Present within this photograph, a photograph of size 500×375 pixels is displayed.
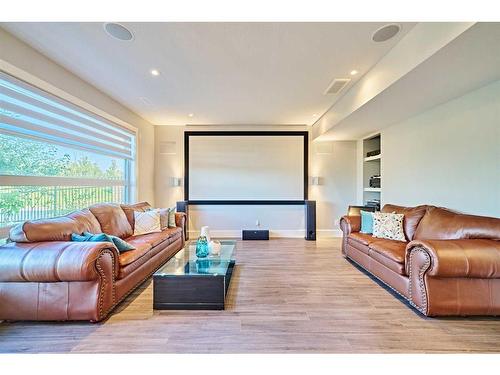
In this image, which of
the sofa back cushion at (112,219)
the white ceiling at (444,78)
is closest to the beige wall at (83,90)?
the sofa back cushion at (112,219)

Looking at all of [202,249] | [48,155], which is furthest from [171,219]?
[48,155]

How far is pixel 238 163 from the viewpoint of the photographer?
6352mm

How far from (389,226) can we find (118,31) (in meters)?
4.08

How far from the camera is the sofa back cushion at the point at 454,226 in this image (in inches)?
102

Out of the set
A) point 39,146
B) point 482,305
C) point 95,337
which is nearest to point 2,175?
point 39,146

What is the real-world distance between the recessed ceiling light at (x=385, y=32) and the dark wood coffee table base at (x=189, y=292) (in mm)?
2810

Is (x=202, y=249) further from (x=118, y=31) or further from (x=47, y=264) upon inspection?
(x=118, y=31)

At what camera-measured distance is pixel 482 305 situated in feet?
7.66

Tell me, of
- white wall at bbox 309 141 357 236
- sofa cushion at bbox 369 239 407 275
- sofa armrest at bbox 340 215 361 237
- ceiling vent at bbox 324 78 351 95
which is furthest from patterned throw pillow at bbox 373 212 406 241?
white wall at bbox 309 141 357 236

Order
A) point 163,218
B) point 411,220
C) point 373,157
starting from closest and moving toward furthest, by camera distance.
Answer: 1. point 411,220
2. point 163,218
3. point 373,157

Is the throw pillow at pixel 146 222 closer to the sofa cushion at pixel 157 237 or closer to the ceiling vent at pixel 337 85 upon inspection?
the sofa cushion at pixel 157 237

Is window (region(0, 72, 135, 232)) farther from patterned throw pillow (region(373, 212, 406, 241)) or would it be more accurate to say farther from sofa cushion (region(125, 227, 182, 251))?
patterned throw pillow (region(373, 212, 406, 241))

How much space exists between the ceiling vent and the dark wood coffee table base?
3.01 metres
